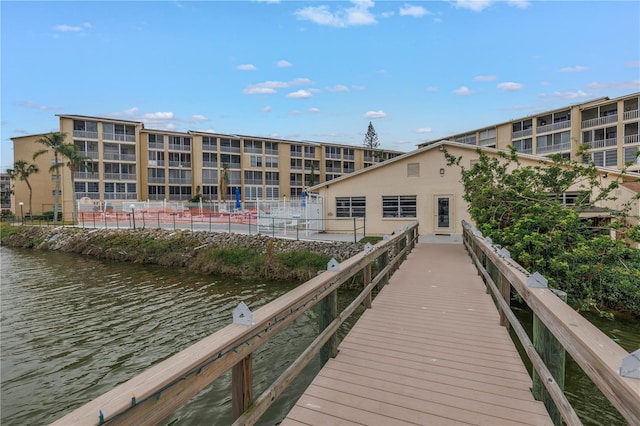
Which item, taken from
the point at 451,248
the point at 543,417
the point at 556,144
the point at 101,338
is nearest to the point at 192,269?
the point at 101,338

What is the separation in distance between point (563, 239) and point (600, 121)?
36.2 m

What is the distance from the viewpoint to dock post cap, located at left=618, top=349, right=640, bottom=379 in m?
1.54

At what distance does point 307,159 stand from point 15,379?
51.4 meters

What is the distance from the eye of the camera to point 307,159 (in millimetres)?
56594

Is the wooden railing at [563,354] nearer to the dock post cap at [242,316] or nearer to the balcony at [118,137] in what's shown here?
the dock post cap at [242,316]

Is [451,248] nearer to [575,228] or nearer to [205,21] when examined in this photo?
[575,228]

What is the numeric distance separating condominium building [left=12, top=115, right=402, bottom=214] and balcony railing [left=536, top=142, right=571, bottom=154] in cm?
2947

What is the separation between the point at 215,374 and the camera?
6.32 ft

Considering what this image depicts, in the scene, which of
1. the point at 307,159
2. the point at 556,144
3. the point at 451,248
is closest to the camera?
the point at 451,248

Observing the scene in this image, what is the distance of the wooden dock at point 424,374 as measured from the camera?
9.24 feet

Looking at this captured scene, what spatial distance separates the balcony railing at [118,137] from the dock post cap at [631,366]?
170ft

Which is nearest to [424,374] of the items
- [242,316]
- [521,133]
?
[242,316]

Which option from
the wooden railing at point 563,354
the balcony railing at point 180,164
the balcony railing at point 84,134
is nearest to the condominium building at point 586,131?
the wooden railing at point 563,354

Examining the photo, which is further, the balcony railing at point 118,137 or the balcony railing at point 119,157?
the balcony railing at point 118,137
